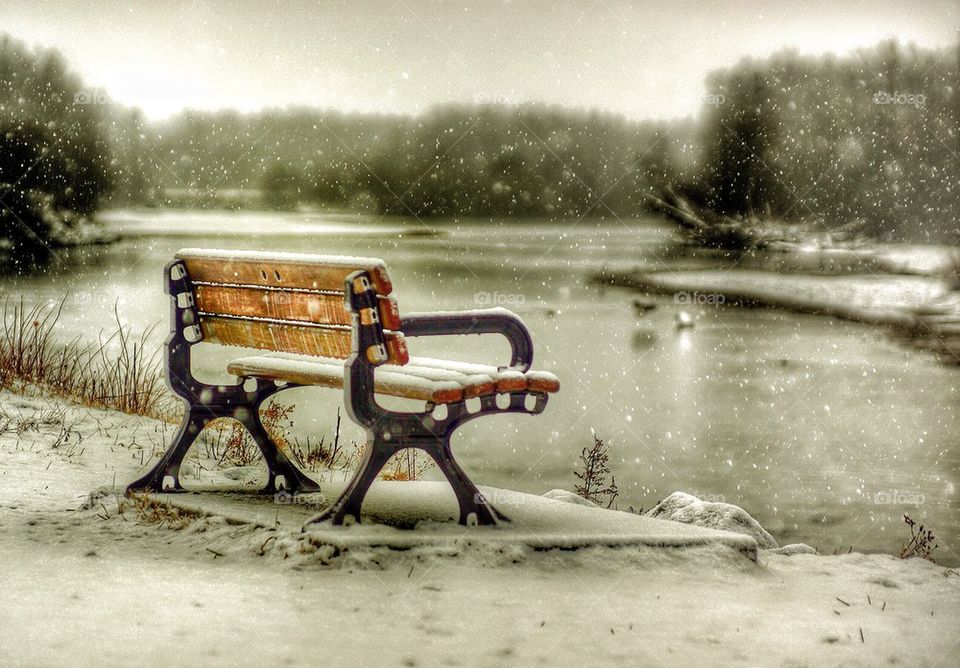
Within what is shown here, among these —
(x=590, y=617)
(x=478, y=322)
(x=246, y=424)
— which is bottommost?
(x=590, y=617)

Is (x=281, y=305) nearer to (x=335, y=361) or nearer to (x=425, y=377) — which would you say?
(x=335, y=361)

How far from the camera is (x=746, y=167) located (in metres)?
73.1

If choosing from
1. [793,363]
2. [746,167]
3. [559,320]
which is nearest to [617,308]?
[559,320]

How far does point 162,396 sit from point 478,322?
4.39m

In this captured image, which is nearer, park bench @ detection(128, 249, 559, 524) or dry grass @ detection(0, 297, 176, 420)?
park bench @ detection(128, 249, 559, 524)

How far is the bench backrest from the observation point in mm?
4793

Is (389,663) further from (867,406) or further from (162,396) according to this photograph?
(867,406)

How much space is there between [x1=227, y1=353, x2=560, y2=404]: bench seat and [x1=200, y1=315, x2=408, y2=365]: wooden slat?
13cm

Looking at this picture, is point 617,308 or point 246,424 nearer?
point 246,424

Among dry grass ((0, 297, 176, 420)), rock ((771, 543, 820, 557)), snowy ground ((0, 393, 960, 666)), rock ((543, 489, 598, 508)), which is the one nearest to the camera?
snowy ground ((0, 393, 960, 666))

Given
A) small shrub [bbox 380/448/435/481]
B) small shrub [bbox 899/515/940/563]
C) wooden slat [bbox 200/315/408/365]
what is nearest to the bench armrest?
wooden slat [bbox 200/315/408/365]

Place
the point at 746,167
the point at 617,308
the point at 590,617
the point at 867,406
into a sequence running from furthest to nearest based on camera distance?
1. the point at 617,308
2. the point at 746,167
3. the point at 867,406
4. the point at 590,617

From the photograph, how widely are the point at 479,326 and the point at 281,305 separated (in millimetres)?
934

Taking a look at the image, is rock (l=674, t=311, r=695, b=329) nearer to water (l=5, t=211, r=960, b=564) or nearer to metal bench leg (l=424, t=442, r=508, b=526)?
water (l=5, t=211, r=960, b=564)
